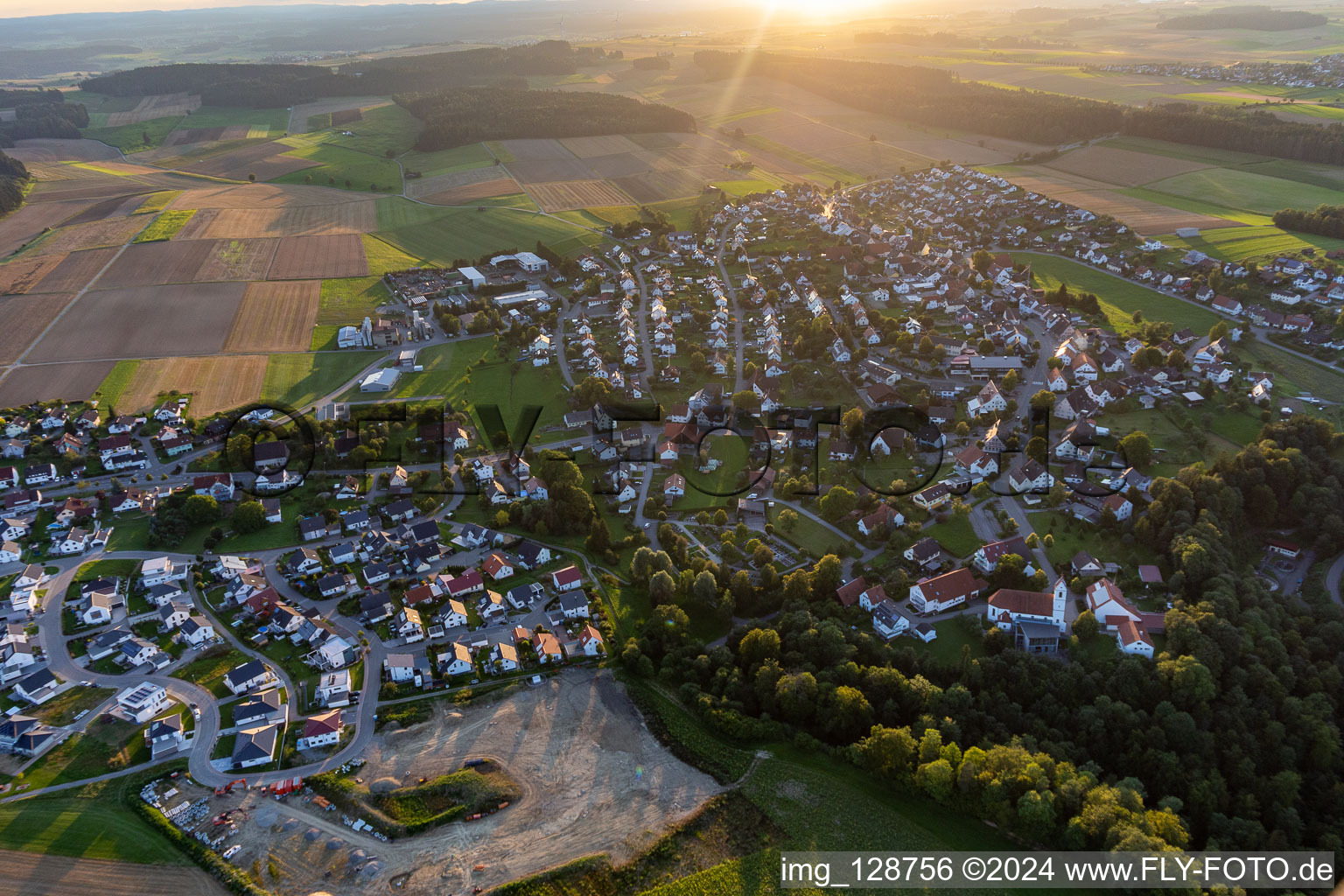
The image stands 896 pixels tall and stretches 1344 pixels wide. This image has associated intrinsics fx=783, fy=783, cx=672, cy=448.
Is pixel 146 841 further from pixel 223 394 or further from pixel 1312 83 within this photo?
pixel 1312 83

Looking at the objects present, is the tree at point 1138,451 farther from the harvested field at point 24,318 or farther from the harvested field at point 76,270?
the harvested field at point 76,270

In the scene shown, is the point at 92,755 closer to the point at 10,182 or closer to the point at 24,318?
the point at 24,318

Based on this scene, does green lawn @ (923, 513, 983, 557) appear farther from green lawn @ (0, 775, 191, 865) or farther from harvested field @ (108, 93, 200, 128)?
harvested field @ (108, 93, 200, 128)

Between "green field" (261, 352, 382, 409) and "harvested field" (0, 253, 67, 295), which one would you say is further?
"harvested field" (0, 253, 67, 295)

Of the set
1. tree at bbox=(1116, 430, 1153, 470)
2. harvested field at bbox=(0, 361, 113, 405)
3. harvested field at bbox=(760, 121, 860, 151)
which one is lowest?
tree at bbox=(1116, 430, 1153, 470)

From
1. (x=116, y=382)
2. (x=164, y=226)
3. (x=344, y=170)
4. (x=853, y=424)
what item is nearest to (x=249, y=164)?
(x=344, y=170)

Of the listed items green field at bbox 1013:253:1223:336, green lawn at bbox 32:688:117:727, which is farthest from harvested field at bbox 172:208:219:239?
green field at bbox 1013:253:1223:336

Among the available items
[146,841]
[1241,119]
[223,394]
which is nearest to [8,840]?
[146,841]
